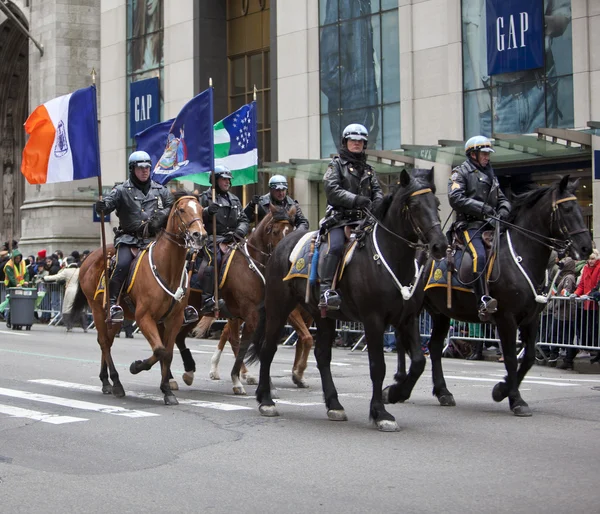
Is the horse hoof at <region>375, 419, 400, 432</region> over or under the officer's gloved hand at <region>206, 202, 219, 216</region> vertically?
under

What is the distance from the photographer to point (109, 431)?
30.4ft

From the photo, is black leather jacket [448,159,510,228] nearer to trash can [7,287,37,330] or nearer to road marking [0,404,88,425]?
road marking [0,404,88,425]

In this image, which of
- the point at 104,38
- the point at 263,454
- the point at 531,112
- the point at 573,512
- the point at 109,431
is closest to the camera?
the point at 573,512

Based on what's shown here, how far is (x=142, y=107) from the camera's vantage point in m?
37.5

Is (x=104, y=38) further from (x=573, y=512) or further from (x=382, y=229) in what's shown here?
(x=573, y=512)

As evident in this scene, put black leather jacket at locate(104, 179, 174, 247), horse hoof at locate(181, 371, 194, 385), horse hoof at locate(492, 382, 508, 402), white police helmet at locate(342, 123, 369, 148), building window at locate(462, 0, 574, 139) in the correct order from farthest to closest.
A: building window at locate(462, 0, 574, 139) < horse hoof at locate(181, 371, 194, 385) < black leather jacket at locate(104, 179, 174, 247) < horse hoof at locate(492, 382, 508, 402) < white police helmet at locate(342, 123, 369, 148)

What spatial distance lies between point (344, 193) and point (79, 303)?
5677 mm

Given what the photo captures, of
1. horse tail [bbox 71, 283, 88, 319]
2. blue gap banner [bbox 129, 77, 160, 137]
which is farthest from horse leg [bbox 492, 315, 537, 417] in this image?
blue gap banner [bbox 129, 77, 160, 137]

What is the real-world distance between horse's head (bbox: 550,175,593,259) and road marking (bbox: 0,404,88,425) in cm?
514

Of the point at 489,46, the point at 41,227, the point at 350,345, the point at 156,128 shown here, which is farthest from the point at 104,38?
the point at 156,128

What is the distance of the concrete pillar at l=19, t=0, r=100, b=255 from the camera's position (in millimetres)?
41000

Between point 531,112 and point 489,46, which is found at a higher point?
point 489,46

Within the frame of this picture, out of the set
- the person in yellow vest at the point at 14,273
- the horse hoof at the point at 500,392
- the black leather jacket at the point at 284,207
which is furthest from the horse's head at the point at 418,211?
the person in yellow vest at the point at 14,273

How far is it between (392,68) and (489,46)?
12.0ft
